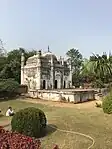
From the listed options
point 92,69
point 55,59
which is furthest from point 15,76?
point 92,69

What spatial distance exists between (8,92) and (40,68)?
21.3ft

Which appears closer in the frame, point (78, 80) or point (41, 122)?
point (41, 122)

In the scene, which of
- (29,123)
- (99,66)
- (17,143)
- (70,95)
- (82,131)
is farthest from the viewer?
(70,95)

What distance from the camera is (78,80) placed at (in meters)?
54.4

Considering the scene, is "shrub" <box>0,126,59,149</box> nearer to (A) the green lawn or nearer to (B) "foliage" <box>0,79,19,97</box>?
(A) the green lawn

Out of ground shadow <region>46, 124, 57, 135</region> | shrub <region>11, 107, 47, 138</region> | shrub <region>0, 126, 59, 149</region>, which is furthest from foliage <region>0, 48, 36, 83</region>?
shrub <region>0, 126, 59, 149</region>

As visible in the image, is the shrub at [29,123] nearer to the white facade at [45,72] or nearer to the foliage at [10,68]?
the white facade at [45,72]

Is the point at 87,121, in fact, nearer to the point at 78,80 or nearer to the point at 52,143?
the point at 52,143

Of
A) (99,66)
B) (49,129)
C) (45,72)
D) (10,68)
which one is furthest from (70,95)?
(10,68)

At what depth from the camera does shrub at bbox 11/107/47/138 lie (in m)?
11.2

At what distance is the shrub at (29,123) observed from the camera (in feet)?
36.8

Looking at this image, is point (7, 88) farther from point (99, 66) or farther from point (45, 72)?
point (99, 66)

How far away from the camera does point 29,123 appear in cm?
1124

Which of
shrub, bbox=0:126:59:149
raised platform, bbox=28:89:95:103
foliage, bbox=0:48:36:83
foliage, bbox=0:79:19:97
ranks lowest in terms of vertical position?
shrub, bbox=0:126:59:149
